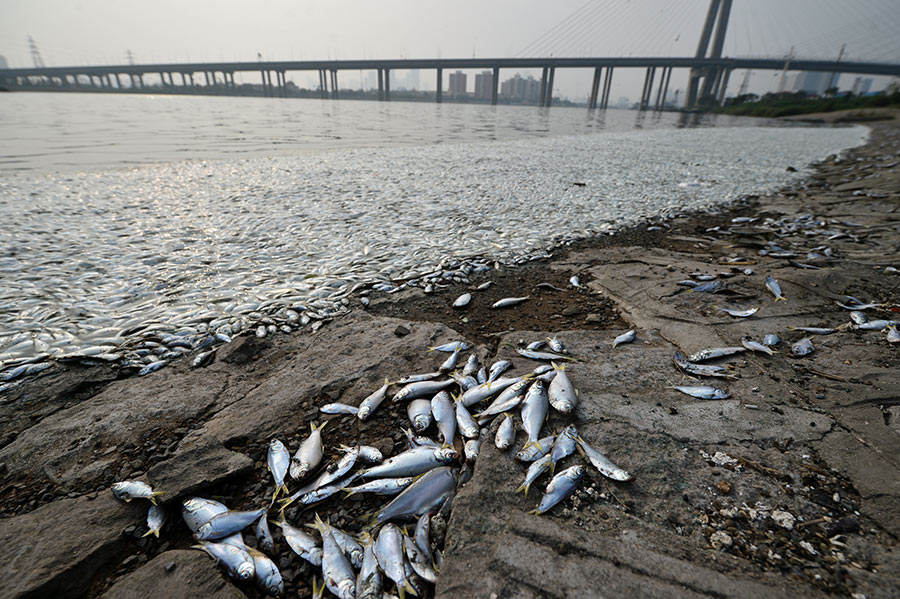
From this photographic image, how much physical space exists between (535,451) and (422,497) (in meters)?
0.65

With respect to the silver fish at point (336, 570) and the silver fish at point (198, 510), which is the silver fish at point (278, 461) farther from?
the silver fish at point (336, 570)

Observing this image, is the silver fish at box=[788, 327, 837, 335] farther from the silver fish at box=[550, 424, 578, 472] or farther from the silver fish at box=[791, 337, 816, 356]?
the silver fish at box=[550, 424, 578, 472]

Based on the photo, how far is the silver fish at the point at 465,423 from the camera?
2410 mm

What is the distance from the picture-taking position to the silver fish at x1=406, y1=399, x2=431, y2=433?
2529mm

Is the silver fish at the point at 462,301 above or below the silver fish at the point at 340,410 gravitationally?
above

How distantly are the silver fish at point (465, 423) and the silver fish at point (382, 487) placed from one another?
43 cm

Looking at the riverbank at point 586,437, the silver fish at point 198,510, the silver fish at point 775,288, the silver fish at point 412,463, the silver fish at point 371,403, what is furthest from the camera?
the silver fish at point 775,288

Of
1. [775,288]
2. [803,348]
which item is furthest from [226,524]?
[775,288]

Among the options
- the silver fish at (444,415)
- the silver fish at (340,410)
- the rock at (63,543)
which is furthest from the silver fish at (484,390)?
the rock at (63,543)

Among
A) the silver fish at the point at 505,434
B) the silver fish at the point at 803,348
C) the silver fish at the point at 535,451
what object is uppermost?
the silver fish at the point at 803,348

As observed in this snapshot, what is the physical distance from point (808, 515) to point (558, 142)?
19.3 meters

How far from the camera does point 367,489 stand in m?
2.13

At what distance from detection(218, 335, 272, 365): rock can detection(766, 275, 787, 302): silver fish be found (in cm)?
463

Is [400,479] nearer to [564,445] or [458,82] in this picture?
[564,445]
